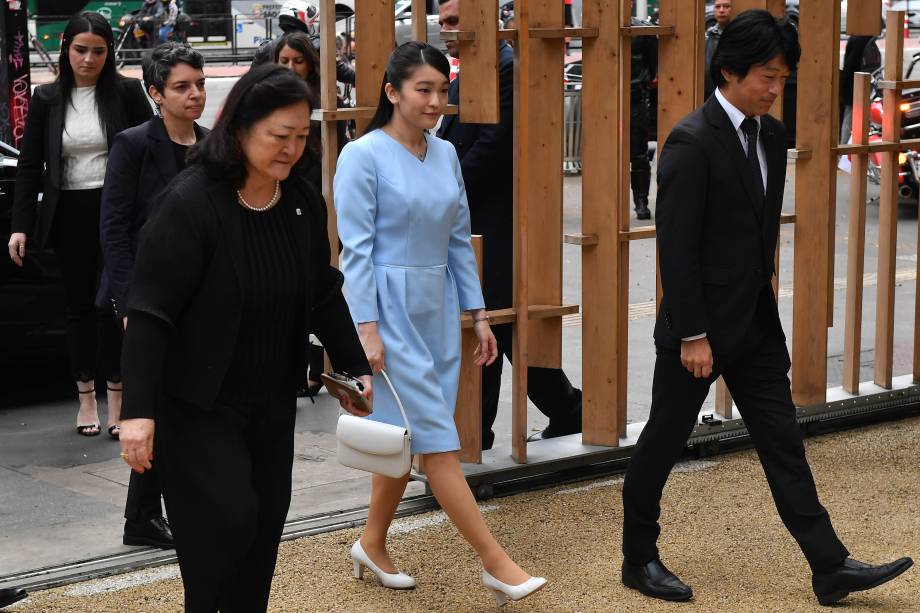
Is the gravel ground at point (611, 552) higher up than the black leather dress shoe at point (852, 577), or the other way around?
the black leather dress shoe at point (852, 577)

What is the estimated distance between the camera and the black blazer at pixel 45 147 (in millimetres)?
6586

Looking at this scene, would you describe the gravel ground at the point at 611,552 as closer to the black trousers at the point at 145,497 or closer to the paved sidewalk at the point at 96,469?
the black trousers at the point at 145,497

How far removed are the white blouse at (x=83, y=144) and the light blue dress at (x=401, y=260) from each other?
2276 mm

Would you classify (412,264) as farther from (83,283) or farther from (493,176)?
(83,283)

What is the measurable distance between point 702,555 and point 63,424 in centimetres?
354

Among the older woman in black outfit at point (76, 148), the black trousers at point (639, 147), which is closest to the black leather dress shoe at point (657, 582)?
the older woman in black outfit at point (76, 148)

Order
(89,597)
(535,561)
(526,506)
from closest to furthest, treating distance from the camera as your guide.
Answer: (89,597)
(535,561)
(526,506)

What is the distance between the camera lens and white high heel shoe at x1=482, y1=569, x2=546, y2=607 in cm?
456

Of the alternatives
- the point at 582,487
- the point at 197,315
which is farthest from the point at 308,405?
the point at 197,315

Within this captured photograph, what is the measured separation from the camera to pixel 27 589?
4832 mm

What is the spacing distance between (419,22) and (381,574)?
6.60ft

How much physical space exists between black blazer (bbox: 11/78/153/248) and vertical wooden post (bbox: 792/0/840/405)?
2.95 m

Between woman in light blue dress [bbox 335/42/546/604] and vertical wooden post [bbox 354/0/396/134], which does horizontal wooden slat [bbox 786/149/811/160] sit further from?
woman in light blue dress [bbox 335/42/546/604]

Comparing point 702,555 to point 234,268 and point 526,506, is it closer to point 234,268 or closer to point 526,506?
point 526,506
